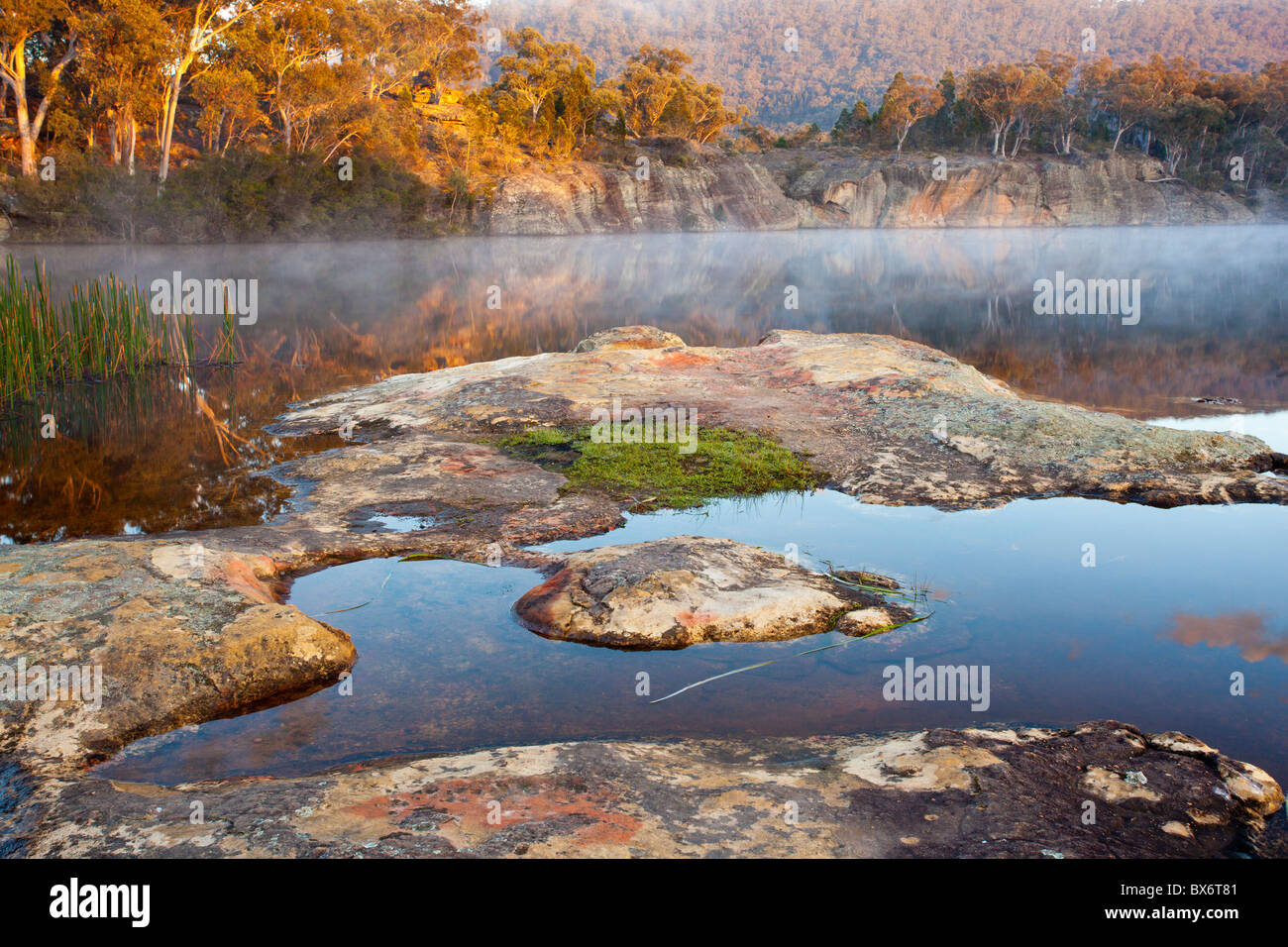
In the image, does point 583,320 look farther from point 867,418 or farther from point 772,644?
point 772,644

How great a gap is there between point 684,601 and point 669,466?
137 inches

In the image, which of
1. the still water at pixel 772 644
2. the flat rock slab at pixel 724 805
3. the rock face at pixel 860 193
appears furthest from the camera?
the rock face at pixel 860 193

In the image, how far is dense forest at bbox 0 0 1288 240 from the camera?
1545 inches

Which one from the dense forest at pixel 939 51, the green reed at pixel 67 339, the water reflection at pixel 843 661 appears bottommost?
the water reflection at pixel 843 661

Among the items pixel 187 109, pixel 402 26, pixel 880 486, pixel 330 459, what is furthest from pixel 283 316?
pixel 402 26

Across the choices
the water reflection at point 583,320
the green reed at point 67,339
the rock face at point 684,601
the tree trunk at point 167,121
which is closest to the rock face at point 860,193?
the water reflection at point 583,320

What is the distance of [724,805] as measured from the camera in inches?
151

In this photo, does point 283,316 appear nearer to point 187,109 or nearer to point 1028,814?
point 1028,814

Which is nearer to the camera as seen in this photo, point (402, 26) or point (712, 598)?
point (712, 598)

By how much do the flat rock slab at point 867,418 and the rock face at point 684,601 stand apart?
8.22 ft

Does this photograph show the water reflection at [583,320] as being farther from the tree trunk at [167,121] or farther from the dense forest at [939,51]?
the dense forest at [939,51]

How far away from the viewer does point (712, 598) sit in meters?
5.95

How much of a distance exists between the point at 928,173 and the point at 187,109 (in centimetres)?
5612

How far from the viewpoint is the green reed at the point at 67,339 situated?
1160cm
